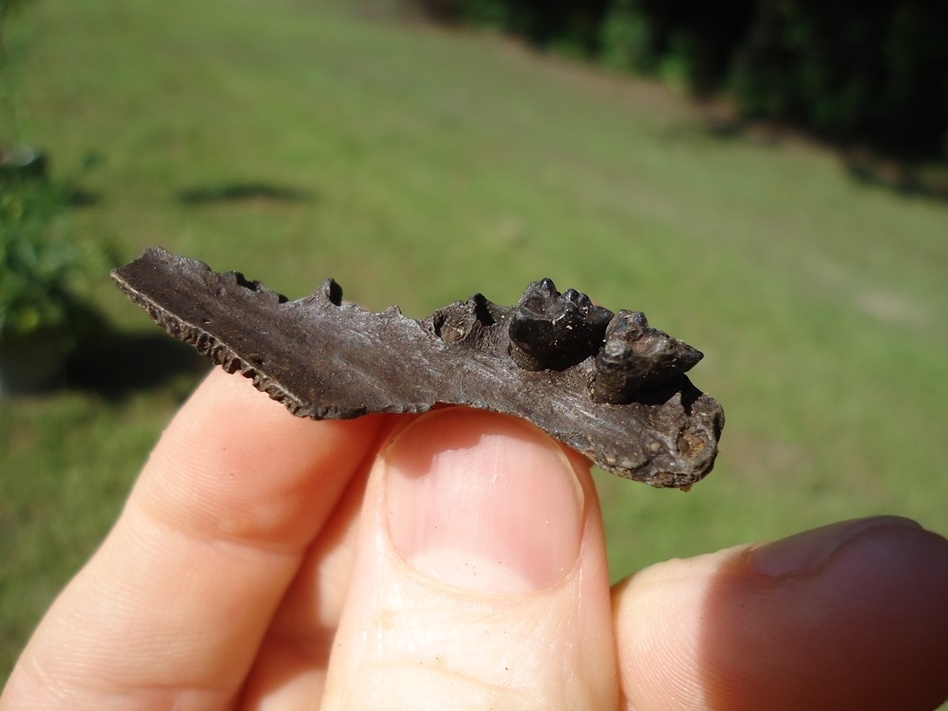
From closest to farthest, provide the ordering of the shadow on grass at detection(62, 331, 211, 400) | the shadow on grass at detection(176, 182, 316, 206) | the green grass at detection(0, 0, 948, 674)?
the green grass at detection(0, 0, 948, 674), the shadow on grass at detection(62, 331, 211, 400), the shadow on grass at detection(176, 182, 316, 206)

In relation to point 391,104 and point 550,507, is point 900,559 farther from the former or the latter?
point 391,104

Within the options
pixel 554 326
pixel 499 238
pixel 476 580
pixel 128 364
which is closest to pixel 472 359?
pixel 554 326

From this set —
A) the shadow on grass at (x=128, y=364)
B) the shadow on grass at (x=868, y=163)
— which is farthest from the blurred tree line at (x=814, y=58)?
the shadow on grass at (x=128, y=364)

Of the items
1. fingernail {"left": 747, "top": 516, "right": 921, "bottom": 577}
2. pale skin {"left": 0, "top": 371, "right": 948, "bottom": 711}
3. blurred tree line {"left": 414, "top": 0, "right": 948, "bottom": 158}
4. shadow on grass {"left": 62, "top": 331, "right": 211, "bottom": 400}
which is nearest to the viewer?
pale skin {"left": 0, "top": 371, "right": 948, "bottom": 711}

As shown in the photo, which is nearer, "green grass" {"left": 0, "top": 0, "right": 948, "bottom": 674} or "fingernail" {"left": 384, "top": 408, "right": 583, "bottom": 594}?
"fingernail" {"left": 384, "top": 408, "right": 583, "bottom": 594}

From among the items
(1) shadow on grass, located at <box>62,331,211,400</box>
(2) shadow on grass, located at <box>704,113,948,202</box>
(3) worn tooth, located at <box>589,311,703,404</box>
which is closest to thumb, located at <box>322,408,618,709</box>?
(3) worn tooth, located at <box>589,311,703,404</box>

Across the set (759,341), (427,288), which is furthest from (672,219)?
(427,288)

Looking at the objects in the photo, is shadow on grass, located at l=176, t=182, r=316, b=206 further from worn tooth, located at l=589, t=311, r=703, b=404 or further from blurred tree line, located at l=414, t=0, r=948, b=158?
blurred tree line, located at l=414, t=0, r=948, b=158

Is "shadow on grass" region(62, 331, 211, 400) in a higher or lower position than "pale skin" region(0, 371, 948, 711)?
lower
